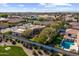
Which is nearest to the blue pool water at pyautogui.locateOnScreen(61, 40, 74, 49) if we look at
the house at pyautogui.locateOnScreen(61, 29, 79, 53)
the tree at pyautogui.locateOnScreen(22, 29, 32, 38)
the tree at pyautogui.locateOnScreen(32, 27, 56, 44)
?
the house at pyautogui.locateOnScreen(61, 29, 79, 53)

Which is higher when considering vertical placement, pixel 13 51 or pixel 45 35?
pixel 45 35

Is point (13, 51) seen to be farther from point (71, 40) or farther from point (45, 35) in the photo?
point (71, 40)

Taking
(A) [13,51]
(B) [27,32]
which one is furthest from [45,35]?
(A) [13,51]

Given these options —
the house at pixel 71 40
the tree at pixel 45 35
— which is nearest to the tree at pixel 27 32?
the tree at pixel 45 35

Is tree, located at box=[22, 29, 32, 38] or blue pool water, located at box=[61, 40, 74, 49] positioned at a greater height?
tree, located at box=[22, 29, 32, 38]

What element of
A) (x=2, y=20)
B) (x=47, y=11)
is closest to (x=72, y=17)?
(x=47, y=11)

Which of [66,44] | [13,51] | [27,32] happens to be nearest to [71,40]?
[66,44]

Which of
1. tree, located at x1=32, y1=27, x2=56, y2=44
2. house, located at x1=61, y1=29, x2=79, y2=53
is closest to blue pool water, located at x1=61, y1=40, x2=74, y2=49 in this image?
house, located at x1=61, y1=29, x2=79, y2=53

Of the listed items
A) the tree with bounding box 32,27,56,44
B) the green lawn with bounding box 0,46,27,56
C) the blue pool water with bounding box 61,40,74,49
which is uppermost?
the tree with bounding box 32,27,56,44

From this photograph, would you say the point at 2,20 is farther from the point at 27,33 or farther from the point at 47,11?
the point at 47,11

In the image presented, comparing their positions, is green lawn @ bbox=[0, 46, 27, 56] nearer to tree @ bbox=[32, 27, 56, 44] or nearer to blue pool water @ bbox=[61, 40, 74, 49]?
tree @ bbox=[32, 27, 56, 44]

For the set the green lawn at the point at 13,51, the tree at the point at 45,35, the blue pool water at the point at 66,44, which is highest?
the tree at the point at 45,35

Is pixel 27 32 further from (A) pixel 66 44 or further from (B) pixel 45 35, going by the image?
(A) pixel 66 44

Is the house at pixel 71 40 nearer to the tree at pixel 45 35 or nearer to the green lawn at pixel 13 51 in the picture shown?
the tree at pixel 45 35
